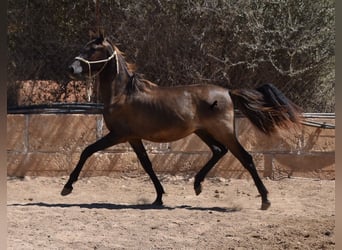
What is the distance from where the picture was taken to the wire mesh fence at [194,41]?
9461 mm

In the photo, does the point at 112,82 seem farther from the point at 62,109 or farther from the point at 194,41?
the point at 194,41

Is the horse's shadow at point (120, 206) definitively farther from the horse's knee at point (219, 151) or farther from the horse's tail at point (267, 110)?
the horse's tail at point (267, 110)

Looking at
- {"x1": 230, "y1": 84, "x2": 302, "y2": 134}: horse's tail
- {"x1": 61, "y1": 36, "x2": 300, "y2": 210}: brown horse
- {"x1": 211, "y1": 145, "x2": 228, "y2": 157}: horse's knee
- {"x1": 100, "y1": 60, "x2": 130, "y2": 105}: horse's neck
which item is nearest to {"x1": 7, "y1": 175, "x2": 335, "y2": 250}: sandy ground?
{"x1": 61, "y1": 36, "x2": 300, "y2": 210}: brown horse

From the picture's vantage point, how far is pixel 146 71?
32.7ft

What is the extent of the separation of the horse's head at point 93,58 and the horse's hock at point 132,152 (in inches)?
73.8

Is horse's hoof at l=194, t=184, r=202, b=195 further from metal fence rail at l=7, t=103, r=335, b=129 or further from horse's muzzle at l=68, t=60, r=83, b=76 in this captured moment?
horse's muzzle at l=68, t=60, r=83, b=76

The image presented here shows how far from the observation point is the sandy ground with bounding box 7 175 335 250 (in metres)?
5.29

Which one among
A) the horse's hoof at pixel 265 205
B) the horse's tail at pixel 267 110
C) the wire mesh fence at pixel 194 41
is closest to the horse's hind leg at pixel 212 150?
the horse's tail at pixel 267 110

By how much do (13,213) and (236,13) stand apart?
4.75 metres

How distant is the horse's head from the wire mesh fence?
259 centimetres

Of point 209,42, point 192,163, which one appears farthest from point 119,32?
point 192,163

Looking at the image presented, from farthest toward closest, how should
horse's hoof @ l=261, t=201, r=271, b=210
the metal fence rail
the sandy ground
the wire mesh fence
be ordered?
the wire mesh fence → the metal fence rail → horse's hoof @ l=261, t=201, r=271, b=210 → the sandy ground

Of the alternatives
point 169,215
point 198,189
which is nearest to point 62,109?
point 198,189

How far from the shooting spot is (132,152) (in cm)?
891
